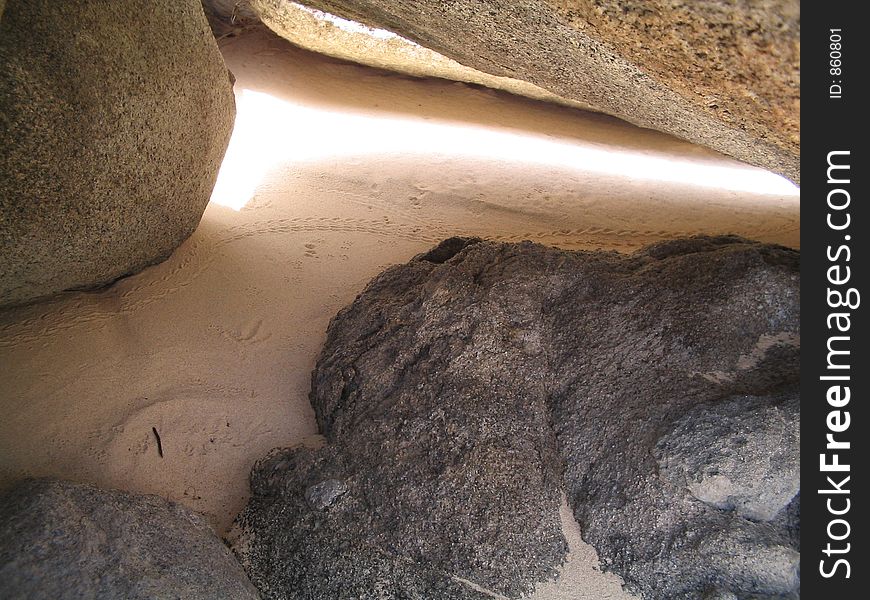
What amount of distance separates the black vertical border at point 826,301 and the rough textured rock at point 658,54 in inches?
2.5

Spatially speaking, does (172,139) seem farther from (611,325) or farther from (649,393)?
(649,393)

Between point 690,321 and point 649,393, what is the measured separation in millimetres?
262

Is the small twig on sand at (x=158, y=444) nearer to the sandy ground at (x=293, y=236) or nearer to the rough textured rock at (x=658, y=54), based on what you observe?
the sandy ground at (x=293, y=236)

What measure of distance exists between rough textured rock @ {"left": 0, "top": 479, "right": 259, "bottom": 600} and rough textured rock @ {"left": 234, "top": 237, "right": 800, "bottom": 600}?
0.23 meters

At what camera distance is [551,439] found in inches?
83.4

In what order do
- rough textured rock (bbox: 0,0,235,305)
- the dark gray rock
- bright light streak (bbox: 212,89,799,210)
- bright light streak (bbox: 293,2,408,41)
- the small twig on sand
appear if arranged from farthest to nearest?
1. bright light streak (bbox: 293,2,408,41)
2. bright light streak (bbox: 212,89,799,210)
3. the small twig on sand
4. rough textured rock (bbox: 0,0,235,305)
5. the dark gray rock

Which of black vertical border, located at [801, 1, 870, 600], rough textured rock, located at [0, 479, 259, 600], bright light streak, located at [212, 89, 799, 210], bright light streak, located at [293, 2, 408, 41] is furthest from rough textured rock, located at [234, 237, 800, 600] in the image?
bright light streak, located at [293, 2, 408, 41]

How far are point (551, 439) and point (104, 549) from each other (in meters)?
1.15

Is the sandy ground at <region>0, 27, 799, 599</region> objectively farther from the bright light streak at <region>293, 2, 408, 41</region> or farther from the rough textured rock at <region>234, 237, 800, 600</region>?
the bright light streak at <region>293, 2, 408, 41</region>

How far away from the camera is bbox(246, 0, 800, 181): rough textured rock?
144cm

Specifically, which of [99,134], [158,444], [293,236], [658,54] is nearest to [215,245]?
[293,236]

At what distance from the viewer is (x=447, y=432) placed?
2123 mm

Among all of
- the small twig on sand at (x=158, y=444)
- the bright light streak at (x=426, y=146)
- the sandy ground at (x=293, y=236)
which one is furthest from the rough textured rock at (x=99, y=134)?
the bright light streak at (x=426, y=146)

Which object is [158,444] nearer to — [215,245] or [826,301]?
[215,245]
